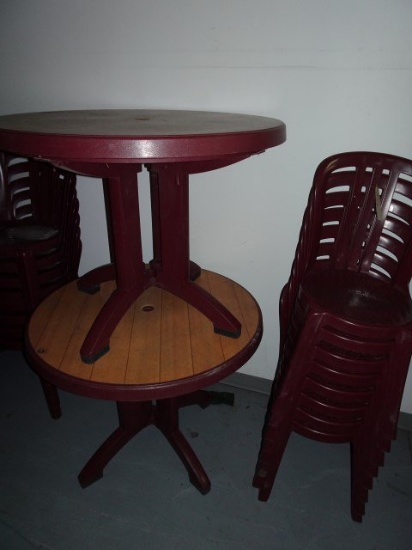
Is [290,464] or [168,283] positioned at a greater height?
[168,283]

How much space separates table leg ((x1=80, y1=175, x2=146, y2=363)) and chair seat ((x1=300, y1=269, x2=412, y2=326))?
0.60 metres

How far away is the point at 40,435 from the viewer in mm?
1664

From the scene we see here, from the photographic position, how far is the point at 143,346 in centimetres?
117

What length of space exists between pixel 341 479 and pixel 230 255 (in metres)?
1.13

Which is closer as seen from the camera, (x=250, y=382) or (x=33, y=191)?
(x=33, y=191)

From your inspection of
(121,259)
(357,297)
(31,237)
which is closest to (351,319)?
(357,297)

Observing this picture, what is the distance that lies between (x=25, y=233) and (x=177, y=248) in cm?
90

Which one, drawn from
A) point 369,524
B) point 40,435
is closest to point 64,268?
point 40,435

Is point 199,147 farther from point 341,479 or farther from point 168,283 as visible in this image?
point 341,479

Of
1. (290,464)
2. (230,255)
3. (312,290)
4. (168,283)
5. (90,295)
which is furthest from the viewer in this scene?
(230,255)

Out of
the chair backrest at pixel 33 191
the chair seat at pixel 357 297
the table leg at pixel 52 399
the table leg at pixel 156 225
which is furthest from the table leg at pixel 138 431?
the chair backrest at pixel 33 191

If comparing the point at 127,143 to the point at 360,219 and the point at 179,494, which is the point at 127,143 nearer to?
the point at 360,219

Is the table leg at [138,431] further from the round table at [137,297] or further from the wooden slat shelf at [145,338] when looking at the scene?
the wooden slat shelf at [145,338]

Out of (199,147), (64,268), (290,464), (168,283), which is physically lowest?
(290,464)
